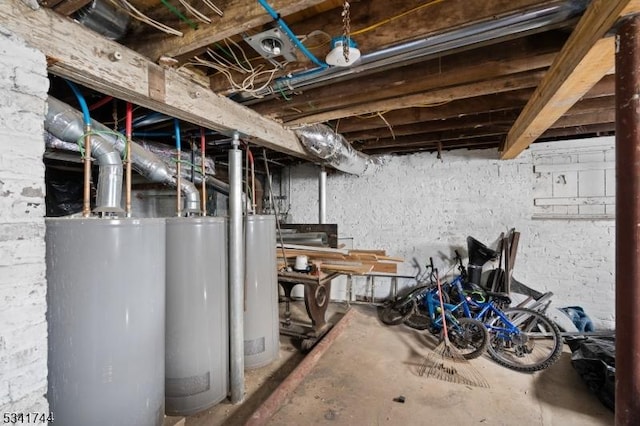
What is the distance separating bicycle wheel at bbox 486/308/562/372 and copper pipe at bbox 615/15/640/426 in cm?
160

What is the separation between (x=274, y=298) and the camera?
2479mm

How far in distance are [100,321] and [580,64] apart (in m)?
2.30

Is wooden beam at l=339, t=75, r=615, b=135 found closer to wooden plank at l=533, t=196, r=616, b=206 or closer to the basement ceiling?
the basement ceiling

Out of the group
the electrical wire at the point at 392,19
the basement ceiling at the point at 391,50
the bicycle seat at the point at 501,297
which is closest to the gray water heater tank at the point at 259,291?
the basement ceiling at the point at 391,50

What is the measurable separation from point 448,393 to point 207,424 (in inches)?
64.5

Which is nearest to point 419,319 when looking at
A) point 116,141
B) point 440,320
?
point 440,320

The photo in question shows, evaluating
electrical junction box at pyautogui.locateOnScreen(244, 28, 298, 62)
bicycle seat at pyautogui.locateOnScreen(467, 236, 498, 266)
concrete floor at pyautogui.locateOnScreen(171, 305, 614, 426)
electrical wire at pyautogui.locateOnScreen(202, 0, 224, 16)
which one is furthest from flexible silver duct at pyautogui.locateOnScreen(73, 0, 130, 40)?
bicycle seat at pyautogui.locateOnScreen(467, 236, 498, 266)

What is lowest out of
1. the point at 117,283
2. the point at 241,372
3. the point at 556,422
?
the point at 556,422

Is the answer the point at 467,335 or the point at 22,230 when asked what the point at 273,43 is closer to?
the point at 22,230

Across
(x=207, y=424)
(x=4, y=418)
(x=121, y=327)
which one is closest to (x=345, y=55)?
(x=121, y=327)

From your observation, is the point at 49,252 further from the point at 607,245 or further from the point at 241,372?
the point at 607,245

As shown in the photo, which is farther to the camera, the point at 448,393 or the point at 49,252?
the point at 448,393

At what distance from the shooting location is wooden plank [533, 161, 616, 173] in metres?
3.15

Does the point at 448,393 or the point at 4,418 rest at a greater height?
the point at 4,418
